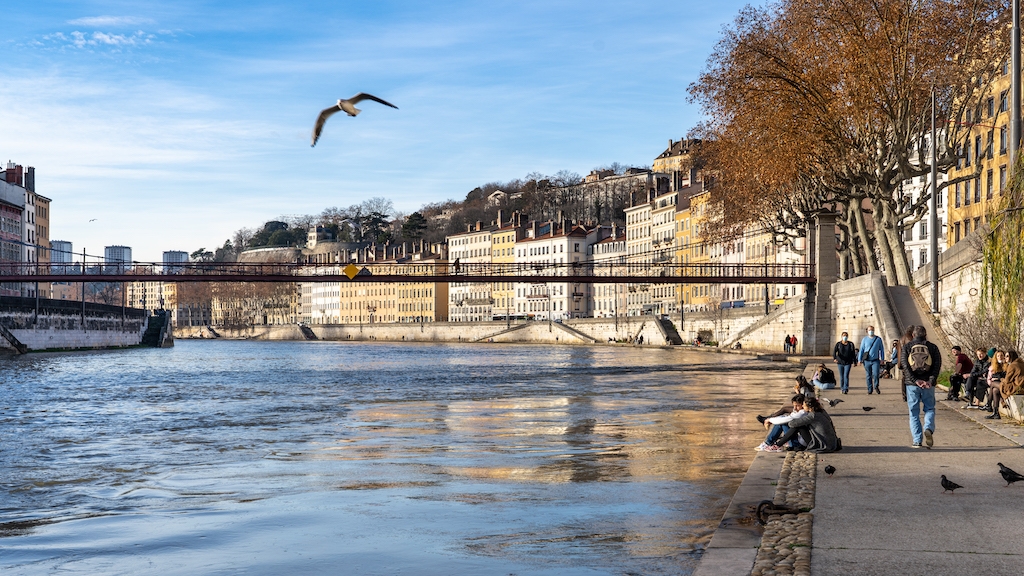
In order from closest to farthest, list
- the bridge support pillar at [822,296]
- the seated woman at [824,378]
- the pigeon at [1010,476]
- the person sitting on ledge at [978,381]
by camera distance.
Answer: the pigeon at [1010,476] < the person sitting on ledge at [978,381] < the seated woman at [824,378] < the bridge support pillar at [822,296]

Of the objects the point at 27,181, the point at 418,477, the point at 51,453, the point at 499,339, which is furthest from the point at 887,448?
the point at 27,181

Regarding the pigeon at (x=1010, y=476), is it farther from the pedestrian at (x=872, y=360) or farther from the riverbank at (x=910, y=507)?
the pedestrian at (x=872, y=360)

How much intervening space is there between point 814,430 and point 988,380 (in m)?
5.98

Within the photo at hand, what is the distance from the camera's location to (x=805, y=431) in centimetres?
1388

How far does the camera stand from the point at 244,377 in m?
50.0

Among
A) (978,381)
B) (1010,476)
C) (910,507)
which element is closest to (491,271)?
(978,381)

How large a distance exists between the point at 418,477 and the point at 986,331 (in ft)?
40.2

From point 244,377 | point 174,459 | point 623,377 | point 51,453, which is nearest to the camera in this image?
point 174,459

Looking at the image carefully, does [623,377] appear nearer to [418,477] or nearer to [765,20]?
[765,20]

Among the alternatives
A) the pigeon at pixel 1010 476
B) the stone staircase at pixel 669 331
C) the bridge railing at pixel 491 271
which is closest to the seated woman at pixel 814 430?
the pigeon at pixel 1010 476

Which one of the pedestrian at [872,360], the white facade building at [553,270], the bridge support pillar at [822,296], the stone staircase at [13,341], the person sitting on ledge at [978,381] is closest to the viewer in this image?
the person sitting on ledge at [978,381]

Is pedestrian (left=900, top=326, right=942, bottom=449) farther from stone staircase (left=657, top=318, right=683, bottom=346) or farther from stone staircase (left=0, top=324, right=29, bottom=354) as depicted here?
stone staircase (left=657, top=318, right=683, bottom=346)

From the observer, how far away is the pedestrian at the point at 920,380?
1372 centimetres

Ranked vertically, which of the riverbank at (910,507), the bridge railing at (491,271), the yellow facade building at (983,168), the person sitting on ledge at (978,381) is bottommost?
the riverbank at (910,507)
